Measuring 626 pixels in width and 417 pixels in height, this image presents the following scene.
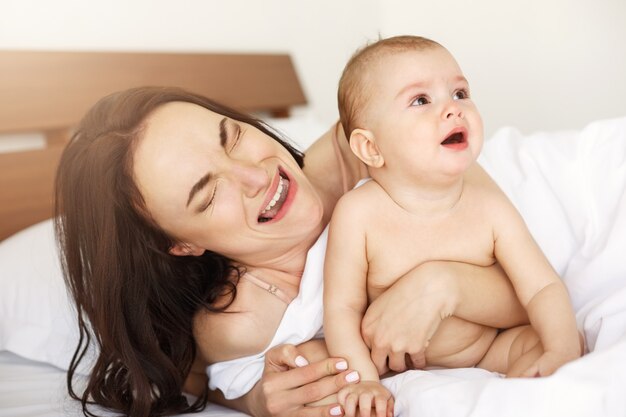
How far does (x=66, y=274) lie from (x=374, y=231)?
675 millimetres

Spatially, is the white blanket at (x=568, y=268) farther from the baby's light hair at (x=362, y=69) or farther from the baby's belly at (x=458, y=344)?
the baby's light hair at (x=362, y=69)

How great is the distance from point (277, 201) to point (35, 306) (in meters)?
0.74

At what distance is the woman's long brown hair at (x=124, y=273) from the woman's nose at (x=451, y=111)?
0.52m

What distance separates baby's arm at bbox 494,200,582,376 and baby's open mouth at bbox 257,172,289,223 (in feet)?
1.33

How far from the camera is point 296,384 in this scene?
1.15 meters

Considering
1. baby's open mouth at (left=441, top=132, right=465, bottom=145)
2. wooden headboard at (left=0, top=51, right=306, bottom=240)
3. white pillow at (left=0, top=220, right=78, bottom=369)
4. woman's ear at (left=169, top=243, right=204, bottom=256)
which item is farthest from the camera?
wooden headboard at (left=0, top=51, right=306, bottom=240)

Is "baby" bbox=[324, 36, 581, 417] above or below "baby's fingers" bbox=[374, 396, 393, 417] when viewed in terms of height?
above

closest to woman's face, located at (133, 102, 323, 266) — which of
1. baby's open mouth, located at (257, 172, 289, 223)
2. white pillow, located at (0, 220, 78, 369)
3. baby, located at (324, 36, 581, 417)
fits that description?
baby's open mouth, located at (257, 172, 289, 223)

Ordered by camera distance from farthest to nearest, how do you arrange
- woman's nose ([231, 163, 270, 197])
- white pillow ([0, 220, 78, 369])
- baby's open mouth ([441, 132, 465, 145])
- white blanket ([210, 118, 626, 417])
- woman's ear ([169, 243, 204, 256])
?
white pillow ([0, 220, 78, 369]) < woman's ear ([169, 243, 204, 256]) < woman's nose ([231, 163, 270, 197]) < baby's open mouth ([441, 132, 465, 145]) < white blanket ([210, 118, 626, 417])

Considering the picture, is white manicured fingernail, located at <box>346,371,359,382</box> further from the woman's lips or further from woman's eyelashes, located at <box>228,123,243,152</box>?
woman's eyelashes, located at <box>228,123,243,152</box>

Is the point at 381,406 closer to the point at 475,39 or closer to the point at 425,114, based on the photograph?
the point at 425,114

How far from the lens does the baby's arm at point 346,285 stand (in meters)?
1.13

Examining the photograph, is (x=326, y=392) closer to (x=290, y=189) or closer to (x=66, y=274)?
(x=290, y=189)

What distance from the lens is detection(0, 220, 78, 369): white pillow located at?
4.99 ft
